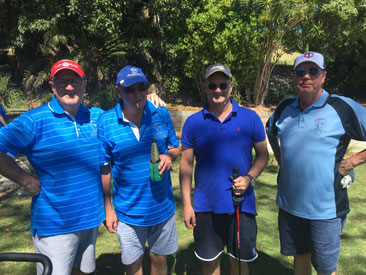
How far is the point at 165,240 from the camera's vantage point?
299 cm

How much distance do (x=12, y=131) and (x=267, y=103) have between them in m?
15.2

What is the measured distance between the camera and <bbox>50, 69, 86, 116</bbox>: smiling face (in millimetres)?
2586

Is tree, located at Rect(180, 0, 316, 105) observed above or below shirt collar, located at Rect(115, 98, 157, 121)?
above

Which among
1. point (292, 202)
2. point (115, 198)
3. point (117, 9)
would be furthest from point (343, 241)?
point (117, 9)

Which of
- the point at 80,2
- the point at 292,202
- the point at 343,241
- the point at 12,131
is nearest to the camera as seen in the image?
the point at 12,131

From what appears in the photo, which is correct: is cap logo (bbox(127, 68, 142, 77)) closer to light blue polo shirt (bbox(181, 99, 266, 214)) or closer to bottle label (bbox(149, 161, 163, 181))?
light blue polo shirt (bbox(181, 99, 266, 214))

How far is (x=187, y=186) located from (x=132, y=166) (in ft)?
1.85

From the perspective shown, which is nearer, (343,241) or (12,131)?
(12,131)

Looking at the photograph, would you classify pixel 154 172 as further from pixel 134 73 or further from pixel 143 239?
pixel 134 73

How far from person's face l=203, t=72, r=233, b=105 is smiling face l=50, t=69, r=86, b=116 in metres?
1.10

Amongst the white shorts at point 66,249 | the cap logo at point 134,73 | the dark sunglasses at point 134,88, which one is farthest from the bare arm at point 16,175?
the cap logo at point 134,73

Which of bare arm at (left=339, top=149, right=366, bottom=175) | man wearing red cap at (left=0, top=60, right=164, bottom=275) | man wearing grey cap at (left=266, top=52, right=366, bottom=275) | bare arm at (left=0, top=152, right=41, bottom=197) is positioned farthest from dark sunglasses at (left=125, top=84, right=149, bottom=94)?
bare arm at (left=339, top=149, right=366, bottom=175)

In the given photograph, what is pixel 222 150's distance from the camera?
2775 mm

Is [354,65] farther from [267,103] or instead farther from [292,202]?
[292,202]
